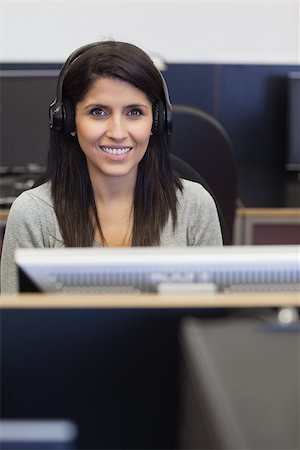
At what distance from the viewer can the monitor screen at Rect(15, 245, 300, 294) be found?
2.80ft

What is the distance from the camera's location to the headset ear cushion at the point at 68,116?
5.29 ft

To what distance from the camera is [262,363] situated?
708 mm

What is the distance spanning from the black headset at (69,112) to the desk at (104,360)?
34.0 inches

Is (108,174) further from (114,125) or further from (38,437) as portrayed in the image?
(38,437)

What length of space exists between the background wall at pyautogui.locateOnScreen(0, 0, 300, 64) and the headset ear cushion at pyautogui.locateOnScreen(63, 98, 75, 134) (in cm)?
193

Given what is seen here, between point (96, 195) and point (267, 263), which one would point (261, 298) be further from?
point (96, 195)

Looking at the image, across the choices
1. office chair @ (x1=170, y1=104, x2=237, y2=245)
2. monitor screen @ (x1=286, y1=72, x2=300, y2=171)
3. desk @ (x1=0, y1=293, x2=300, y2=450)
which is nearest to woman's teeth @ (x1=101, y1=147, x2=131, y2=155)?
office chair @ (x1=170, y1=104, x2=237, y2=245)

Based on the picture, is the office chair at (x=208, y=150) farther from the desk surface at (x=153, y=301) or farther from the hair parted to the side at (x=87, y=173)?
the desk surface at (x=153, y=301)

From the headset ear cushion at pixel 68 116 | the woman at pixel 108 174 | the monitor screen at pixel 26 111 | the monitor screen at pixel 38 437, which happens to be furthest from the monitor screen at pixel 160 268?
the monitor screen at pixel 26 111

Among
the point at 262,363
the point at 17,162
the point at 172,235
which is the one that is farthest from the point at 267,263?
the point at 17,162

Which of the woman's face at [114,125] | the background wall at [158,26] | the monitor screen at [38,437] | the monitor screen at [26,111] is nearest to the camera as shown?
the monitor screen at [38,437]

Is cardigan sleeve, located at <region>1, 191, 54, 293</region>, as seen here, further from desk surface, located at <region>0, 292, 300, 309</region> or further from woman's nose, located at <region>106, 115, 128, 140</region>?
desk surface, located at <region>0, 292, 300, 309</region>

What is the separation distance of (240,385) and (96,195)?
3.35 ft

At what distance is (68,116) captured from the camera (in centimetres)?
162
